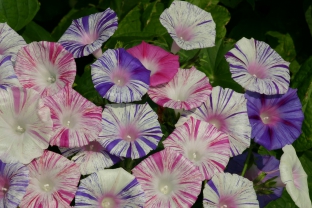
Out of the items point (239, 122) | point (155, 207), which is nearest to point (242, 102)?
point (239, 122)

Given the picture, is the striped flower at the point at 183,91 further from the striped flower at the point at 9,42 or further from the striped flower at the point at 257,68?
the striped flower at the point at 9,42

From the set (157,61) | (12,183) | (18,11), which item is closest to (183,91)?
(157,61)

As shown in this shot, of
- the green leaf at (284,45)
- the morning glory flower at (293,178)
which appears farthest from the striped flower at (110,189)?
the green leaf at (284,45)

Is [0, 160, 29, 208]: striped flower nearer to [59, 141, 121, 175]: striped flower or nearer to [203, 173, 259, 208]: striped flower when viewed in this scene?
[59, 141, 121, 175]: striped flower

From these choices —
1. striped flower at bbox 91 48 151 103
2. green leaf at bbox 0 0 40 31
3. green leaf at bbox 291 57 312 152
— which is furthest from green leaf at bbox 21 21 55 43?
green leaf at bbox 291 57 312 152

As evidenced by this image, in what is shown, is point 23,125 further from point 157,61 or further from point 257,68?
point 257,68

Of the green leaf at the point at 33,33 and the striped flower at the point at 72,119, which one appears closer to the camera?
the striped flower at the point at 72,119
